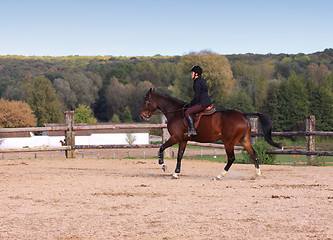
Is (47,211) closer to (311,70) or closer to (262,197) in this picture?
(262,197)

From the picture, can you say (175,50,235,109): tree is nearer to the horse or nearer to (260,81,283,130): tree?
(260,81,283,130): tree

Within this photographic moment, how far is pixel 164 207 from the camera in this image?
6.77 meters

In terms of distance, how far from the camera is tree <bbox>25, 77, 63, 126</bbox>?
91.4 metres

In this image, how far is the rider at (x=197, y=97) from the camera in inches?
408

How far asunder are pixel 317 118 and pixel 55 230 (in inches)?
2835

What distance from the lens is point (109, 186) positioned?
30.0ft

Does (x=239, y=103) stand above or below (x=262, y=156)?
above

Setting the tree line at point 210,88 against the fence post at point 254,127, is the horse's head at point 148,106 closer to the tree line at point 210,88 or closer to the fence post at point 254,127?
the fence post at point 254,127

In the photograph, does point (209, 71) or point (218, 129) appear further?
point (209, 71)

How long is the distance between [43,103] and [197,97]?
85.7 metres

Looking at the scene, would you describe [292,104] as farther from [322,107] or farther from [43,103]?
[43,103]

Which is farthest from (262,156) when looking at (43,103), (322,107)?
(43,103)

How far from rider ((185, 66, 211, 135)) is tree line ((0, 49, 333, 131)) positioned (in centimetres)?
5738

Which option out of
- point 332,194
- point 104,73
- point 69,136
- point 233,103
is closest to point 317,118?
point 233,103
